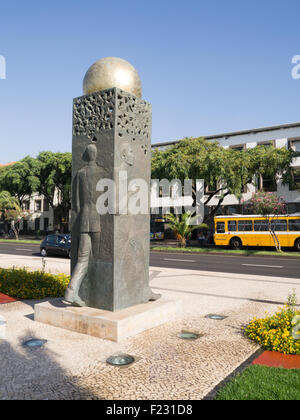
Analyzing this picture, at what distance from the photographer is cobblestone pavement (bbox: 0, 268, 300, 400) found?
12.4ft

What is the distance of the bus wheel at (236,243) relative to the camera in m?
27.3

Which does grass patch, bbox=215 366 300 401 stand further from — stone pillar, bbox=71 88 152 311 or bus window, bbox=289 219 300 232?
bus window, bbox=289 219 300 232

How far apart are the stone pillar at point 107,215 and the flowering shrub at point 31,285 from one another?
2.71 m

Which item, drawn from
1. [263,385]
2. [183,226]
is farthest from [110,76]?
[183,226]

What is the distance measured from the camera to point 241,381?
13.0ft

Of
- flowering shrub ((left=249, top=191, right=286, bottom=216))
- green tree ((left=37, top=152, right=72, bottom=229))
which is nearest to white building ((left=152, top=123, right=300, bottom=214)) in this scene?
flowering shrub ((left=249, top=191, right=286, bottom=216))

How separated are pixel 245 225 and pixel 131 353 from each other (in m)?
23.4

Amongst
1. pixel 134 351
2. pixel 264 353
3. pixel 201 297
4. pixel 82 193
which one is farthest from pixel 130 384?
pixel 201 297

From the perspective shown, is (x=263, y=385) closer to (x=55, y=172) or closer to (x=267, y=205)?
(x=267, y=205)

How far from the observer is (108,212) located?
6164 millimetres

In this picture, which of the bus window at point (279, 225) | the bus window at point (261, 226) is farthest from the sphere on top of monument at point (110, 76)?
the bus window at point (261, 226)

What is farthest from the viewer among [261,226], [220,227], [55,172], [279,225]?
[55,172]

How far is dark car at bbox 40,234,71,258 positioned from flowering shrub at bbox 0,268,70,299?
11.0 m

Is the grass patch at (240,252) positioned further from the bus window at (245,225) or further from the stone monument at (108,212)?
the stone monument at (108,212)
